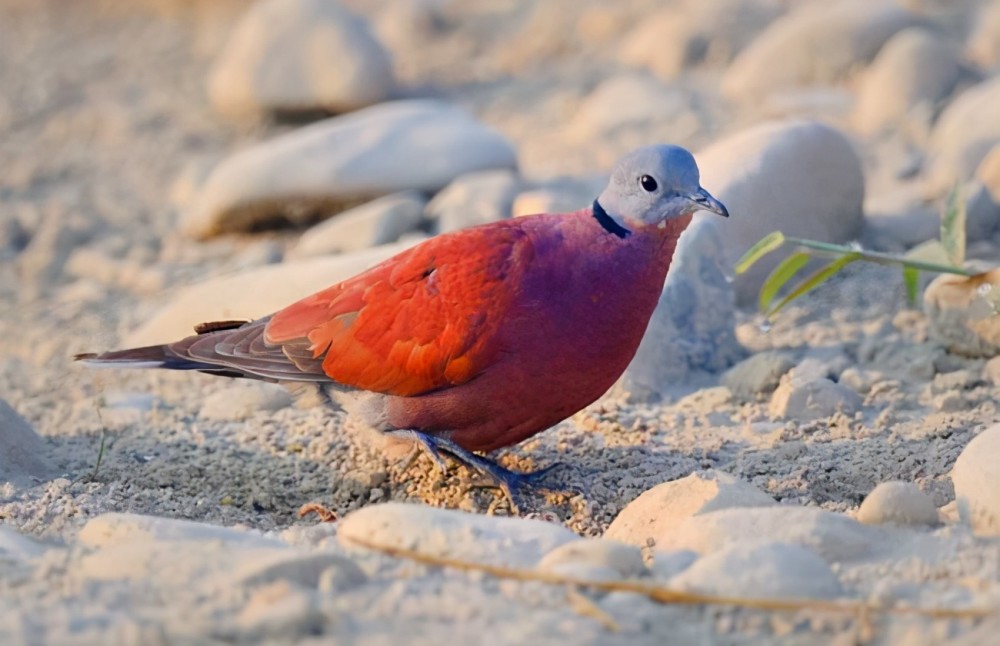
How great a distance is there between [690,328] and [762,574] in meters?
2.26

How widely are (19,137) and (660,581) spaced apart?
7.46 metres

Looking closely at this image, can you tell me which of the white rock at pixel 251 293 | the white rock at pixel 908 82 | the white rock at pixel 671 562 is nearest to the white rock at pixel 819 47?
the white rock at pixel 908 82

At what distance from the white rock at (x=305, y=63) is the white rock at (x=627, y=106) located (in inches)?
54.7

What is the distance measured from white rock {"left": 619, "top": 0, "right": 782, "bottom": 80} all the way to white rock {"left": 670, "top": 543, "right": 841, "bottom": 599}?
243 inches

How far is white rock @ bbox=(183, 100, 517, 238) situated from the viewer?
7047mm

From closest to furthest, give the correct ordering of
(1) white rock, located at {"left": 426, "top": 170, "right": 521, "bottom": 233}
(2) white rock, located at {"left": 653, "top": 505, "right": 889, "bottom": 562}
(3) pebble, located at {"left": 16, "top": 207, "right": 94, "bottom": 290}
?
(2) white rock, located at {"left": 653, "top": 505, "right": 889, "bottom": 562} < (1) white rock, located at {"left": 426, "top": 170, "right": 521, "bottom": 233} < (3) pebble, located at {"left": 16, "top": 207, "right": 94, "bottom": 290}

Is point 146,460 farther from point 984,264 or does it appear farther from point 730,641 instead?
point 984,264

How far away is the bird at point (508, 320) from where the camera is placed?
11.9ft

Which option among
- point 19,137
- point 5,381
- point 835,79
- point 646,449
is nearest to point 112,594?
point 646,449

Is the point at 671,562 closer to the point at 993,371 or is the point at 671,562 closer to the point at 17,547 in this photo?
the point at 17,547

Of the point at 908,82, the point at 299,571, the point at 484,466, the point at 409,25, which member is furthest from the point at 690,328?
the point at 409,25

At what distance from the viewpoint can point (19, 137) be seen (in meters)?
9.14

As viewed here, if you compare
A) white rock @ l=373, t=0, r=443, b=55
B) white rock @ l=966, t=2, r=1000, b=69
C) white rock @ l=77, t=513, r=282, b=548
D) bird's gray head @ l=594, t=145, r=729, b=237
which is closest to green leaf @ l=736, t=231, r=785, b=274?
bird's gray head @ l=594, t=145, r=729, b=237

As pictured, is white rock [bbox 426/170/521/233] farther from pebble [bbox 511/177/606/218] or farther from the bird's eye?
the bird's eye
